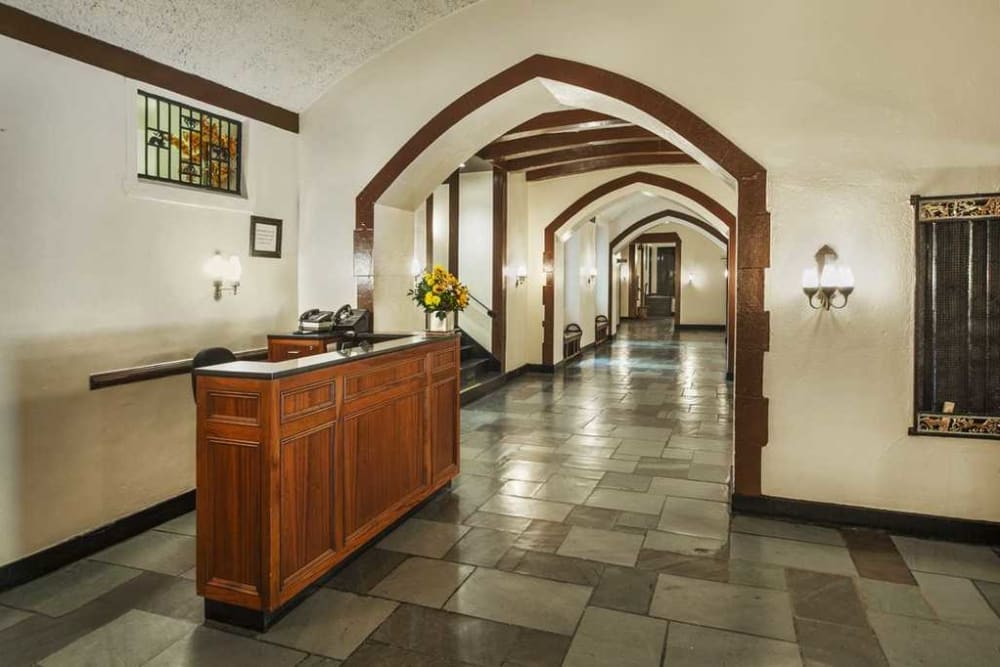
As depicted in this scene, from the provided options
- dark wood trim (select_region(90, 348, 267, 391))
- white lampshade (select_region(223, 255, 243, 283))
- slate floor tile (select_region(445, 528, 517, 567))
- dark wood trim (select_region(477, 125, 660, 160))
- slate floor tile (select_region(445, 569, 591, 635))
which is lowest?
slate floor tile (select_region(445, 569, 591, 635))

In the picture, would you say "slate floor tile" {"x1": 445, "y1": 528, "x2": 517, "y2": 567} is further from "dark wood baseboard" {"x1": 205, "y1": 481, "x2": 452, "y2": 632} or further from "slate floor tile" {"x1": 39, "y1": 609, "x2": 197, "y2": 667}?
"slate floor tile" {"x1": 39, "y1": 609, "x2": 197, "y2": 667}

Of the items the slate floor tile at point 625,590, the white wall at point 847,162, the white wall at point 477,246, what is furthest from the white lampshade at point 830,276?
the white wall at point 477,246

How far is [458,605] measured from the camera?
9.22 feet

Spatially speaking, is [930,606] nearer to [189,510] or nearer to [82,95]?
[189,510]

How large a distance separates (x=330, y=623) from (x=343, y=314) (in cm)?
250

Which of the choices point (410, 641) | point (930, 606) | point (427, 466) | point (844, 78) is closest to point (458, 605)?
point (410, 641)

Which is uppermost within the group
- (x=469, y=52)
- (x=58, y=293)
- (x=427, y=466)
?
(x=469, y=52)

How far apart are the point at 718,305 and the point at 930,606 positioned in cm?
1793

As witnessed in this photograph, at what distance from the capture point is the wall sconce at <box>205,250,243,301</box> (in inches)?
167

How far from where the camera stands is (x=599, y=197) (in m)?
9.55

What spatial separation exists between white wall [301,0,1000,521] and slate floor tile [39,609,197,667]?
3351 mm

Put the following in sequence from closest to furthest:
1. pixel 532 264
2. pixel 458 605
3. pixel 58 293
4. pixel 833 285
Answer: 1. pixel 458 605
2. pixel 58 293
3. pixel 833 285
4. pixel 532 264

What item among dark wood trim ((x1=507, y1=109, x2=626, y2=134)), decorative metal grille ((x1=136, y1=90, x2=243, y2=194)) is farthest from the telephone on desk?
dark wood trim ((x1=507, y1=109, x2=626, y2=134))

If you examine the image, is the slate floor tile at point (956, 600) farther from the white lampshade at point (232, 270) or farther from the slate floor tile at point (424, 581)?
the white lampshade at point (232, 270)
